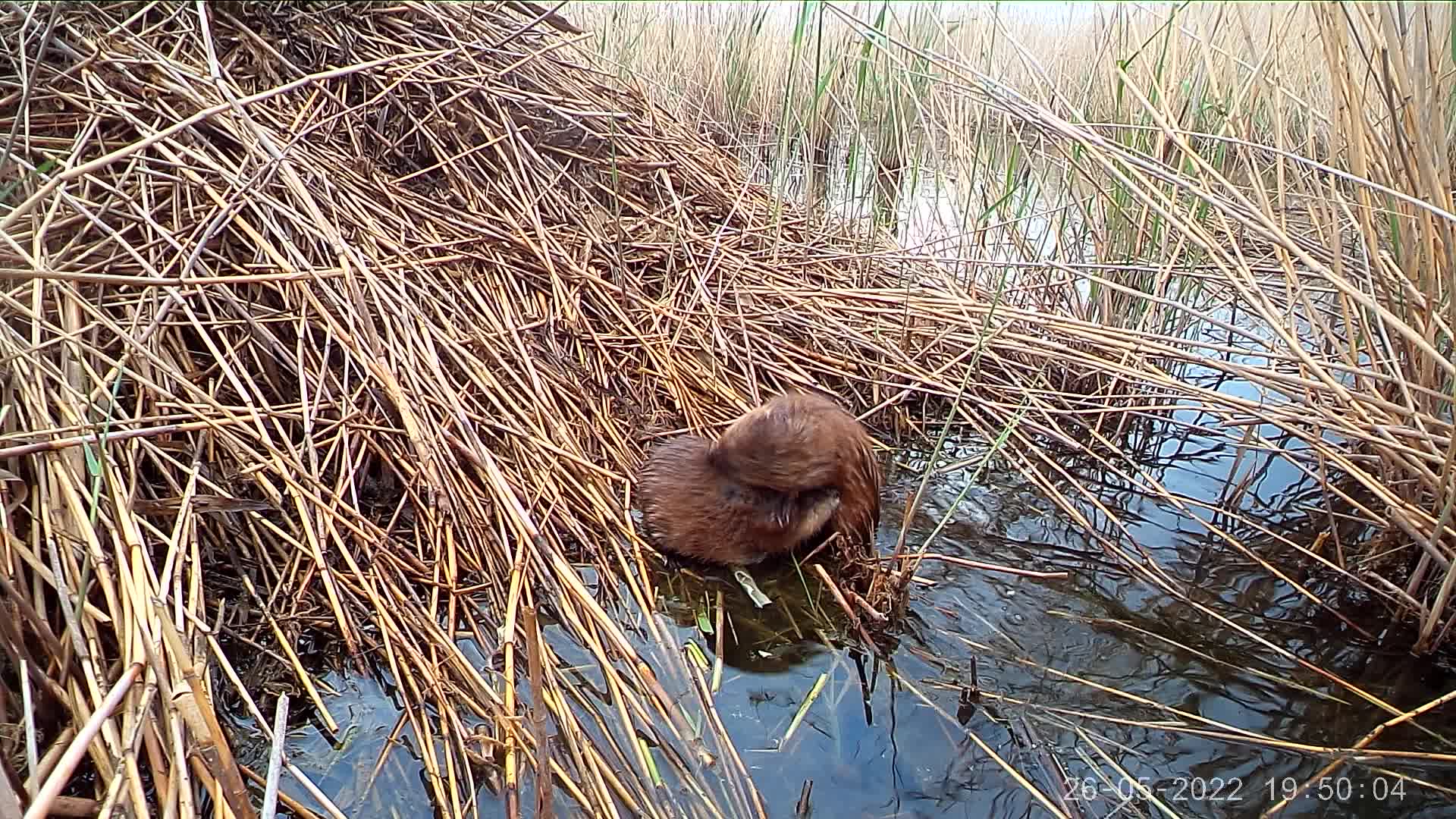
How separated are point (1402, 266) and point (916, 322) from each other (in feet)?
5.37

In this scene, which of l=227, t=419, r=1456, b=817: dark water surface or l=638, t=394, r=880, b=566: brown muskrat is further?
l=638, t=394, r=880, b=566: brown muskrat

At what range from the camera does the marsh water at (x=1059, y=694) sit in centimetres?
174

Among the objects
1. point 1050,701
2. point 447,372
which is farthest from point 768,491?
point 447,372

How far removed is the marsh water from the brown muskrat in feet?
0.39

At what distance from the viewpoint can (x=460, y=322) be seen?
277cm

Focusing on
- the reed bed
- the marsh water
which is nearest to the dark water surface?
the marsh water

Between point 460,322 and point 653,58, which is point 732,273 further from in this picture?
point 653,58

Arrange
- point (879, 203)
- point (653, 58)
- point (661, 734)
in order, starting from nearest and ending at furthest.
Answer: point (661, 734) → point (879, 203) → point (653, 58)

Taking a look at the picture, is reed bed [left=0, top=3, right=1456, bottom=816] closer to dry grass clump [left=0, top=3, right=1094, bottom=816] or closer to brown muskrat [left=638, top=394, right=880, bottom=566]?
dry grass clump [left=0, top=3, right=1094, bottom=816]

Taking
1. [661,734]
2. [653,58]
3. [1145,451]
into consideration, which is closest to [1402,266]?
[1145,451]

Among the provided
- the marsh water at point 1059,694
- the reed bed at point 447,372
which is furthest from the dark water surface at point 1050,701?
the reed bed at point 447,372

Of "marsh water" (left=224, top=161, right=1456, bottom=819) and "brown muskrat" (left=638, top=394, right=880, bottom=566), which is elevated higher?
"brown muskrat" (left=638, top=394, right=880, bottom=566)

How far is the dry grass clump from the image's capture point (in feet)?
5.39

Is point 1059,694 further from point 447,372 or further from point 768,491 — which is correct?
point 447,372
